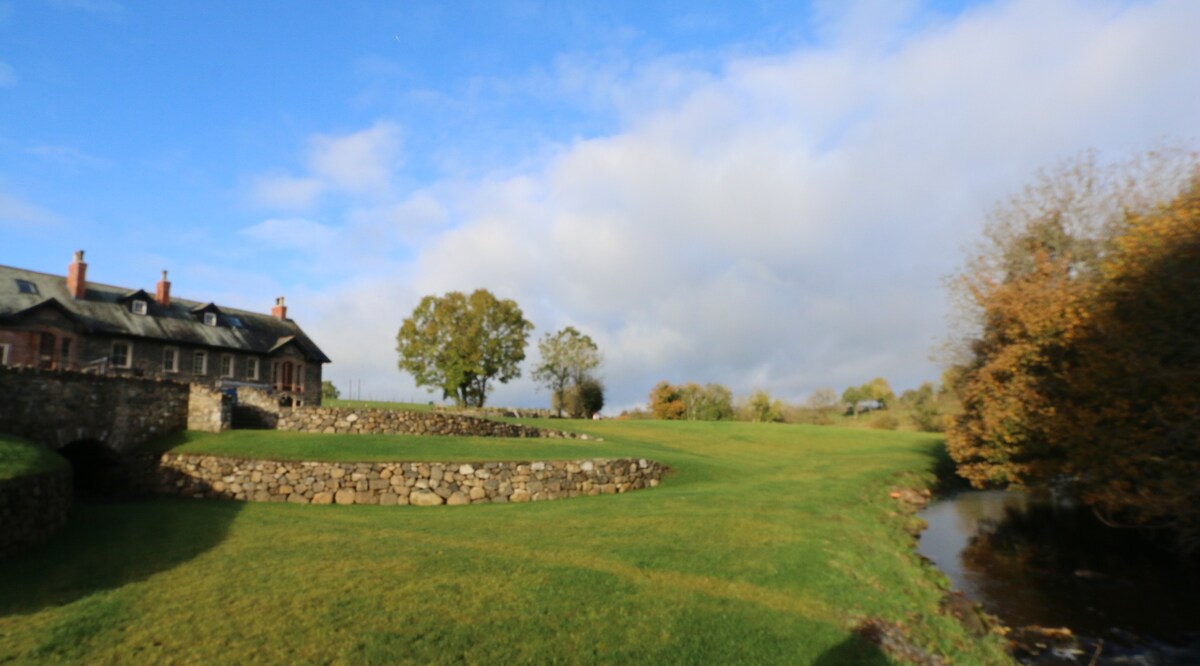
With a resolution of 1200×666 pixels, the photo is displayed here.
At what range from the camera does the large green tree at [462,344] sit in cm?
6656

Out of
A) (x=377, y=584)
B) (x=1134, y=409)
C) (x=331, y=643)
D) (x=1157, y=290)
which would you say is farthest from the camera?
(x=1134, y=409)

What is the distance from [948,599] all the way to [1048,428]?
11.5 m

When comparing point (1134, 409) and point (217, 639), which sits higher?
point (1134, 409)

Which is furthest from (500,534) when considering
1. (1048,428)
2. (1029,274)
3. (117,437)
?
(1029,274)

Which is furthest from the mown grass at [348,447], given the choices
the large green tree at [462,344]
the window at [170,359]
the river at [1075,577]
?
the large green tree at [462,344]

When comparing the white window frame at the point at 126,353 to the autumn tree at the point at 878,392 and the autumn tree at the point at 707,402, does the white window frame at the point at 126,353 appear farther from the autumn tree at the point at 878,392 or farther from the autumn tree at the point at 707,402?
the autumn tree at the point at 878,392

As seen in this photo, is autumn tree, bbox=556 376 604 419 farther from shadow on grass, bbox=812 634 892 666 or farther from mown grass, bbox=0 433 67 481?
shadow on grass, bbox=812 634 892 666

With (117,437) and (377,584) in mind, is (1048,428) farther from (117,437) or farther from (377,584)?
(117,437)

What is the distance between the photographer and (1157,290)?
15969 mm

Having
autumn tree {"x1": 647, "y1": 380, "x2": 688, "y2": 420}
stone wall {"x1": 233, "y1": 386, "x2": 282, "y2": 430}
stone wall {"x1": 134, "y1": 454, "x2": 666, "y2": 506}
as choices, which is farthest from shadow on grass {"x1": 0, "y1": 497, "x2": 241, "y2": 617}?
autumn tree {"x1": 647, "y1": 380, "x2": 688, "y2": 420}

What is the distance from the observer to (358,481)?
2086 centimetres

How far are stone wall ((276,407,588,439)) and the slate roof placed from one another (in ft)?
61.9

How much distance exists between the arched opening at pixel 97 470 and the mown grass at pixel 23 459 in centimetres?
698

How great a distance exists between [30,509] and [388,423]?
2063 centimetres
